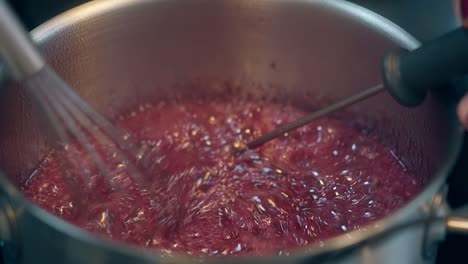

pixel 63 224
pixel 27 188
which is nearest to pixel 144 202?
pixel 27 188

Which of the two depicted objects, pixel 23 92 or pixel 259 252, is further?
pixel 23 92

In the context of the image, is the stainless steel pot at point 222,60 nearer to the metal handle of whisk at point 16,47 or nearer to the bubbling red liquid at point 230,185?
the bubbling red liquid at point 230,185

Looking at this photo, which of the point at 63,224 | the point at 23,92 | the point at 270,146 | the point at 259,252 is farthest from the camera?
the point at 270,146

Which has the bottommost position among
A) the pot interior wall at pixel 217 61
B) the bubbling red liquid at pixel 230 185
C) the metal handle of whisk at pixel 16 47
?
the bubbling red liquid at pixel 230 185

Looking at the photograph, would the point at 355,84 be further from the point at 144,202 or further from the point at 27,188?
the point at 27,188

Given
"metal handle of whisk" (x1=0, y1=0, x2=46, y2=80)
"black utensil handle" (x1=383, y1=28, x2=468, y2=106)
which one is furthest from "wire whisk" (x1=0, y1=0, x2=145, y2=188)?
"black utensil handle" (x1=383, y1=28, x2=468, y2=106)

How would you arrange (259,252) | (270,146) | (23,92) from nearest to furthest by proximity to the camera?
(259,252), (23,92), (270,146)

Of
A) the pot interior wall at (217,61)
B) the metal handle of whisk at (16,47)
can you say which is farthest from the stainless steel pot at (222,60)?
the metal handle of whisk at (16,47)
